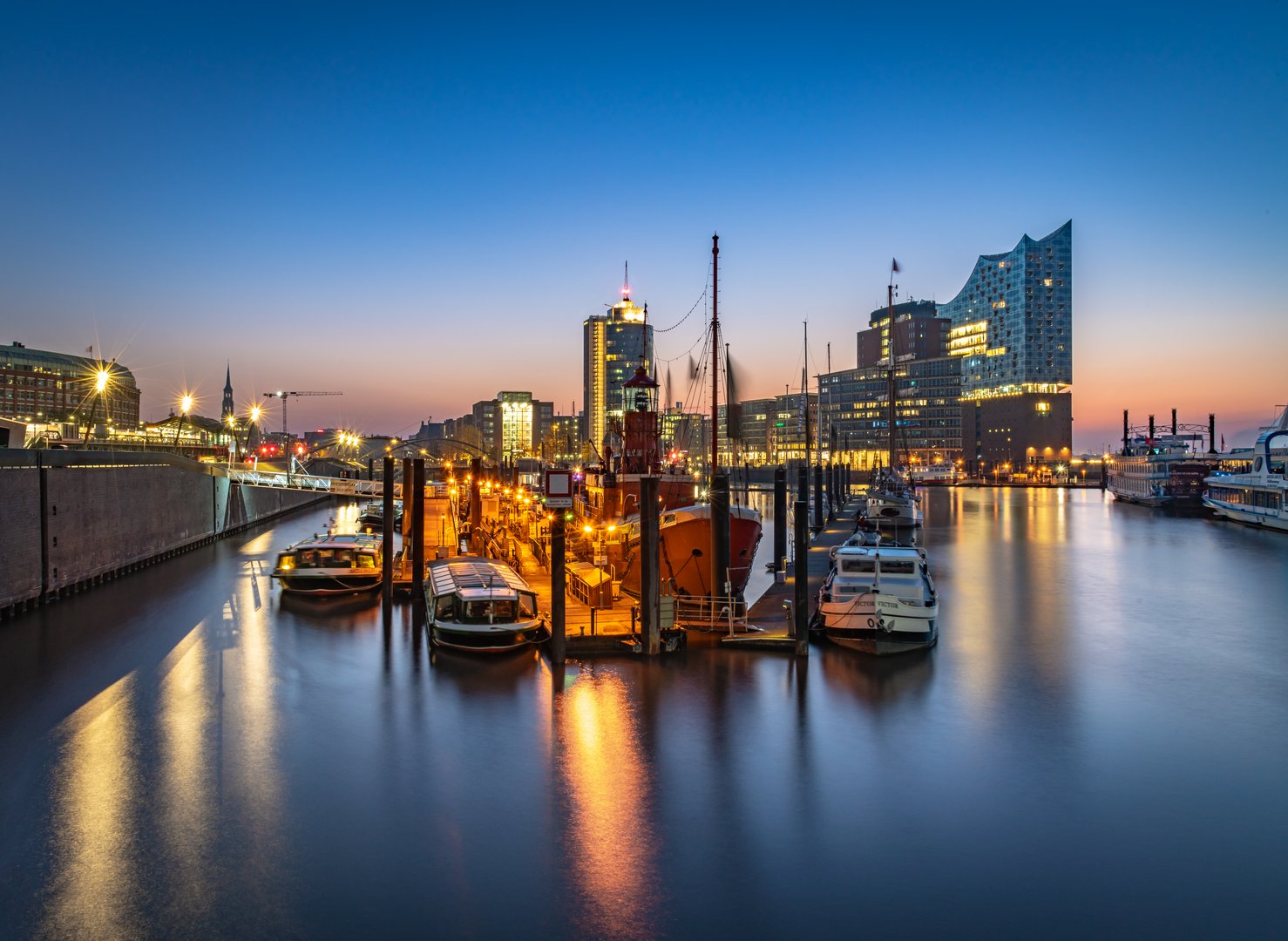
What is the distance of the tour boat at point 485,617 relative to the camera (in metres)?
25.9

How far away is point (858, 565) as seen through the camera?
30281mm

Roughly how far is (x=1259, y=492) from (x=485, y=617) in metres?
86.1

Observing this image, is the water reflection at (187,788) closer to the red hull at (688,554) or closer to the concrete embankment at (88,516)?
the concrete embankment at (88,516)

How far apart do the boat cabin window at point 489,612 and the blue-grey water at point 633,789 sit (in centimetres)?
169

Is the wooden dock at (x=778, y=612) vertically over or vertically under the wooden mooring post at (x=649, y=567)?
under

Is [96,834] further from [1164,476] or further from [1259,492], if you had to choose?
[1164,476]

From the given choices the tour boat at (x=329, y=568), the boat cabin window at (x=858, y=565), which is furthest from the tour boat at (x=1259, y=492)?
the tour boat at (x=329, y=568)

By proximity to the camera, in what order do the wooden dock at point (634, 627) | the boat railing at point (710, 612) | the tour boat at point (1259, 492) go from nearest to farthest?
the wooden dock at point (634, 627) < the boat railing at point (710, 612) < the tour boat at point (1259, 492)

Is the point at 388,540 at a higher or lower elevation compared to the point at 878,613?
higher

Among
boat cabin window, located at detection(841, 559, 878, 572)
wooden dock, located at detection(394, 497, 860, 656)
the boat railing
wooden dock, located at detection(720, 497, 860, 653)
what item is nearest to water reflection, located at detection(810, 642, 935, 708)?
wooden dock, located at detection(720, 497, 860, 653)

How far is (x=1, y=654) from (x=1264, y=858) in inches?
1323

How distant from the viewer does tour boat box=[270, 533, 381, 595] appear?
38281 mm

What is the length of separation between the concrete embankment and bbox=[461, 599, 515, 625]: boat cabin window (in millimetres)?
19061

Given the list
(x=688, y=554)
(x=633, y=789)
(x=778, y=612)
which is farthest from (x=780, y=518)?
(x=633, y=789)
